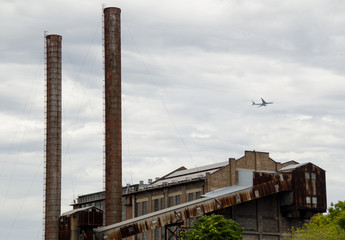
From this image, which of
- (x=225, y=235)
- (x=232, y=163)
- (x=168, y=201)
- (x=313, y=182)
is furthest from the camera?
(x=168, y=201)

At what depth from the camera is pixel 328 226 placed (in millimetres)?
63156

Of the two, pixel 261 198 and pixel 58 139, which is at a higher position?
pixel 58 139

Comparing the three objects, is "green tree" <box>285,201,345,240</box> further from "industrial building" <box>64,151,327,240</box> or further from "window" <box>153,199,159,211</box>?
"window" <box>153,199,159,211</box>

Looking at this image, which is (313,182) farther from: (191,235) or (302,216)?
(191,235)

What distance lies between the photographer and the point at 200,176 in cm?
7600

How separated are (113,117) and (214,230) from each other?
19496 millimetres

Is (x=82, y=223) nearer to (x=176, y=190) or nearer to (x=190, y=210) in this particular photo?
(x=190, y=210)

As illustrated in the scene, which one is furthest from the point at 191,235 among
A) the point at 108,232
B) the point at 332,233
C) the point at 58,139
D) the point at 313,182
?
the point at 58,139

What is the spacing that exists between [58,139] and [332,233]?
33.2 meters

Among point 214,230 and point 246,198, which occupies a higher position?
point 246,198

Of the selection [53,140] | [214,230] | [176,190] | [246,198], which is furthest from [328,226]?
[53,140]

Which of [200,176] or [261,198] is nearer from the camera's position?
[261,198]

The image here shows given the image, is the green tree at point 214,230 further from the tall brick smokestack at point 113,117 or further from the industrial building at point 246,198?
the tall brick smokestack at point 113,117

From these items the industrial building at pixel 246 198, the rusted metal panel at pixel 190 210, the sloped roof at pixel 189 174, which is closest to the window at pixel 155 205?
the industrial building at pixel 246 198
